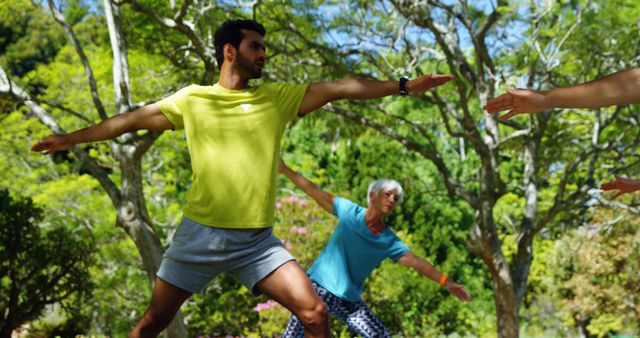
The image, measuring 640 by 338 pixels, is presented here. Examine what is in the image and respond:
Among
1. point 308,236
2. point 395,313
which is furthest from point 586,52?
point 395,313

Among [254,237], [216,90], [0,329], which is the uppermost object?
[216,90]

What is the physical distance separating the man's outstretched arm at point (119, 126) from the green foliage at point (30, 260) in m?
6.97

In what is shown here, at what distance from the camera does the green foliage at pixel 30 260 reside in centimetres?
1016

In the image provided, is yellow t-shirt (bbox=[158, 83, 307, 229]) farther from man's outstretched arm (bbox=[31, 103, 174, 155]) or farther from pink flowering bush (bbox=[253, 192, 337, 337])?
pink flowering bush (bbox=[253, 192, 337, 337])

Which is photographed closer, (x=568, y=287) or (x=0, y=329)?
(x=0, y=329)

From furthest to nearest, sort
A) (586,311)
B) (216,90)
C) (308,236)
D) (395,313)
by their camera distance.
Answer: (586,311)
(395,313)
(308,236)
(216,90)

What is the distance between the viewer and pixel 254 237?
3.34 metres

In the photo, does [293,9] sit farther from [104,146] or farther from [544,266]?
[544,266]

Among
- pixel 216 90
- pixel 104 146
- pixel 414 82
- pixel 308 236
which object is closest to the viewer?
pixel 414 82

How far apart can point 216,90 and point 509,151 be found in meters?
11.2

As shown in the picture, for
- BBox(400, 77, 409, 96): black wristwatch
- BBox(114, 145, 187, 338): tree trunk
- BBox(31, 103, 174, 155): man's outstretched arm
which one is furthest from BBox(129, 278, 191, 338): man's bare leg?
BBox(114, 145, 187, 338): tree trunk

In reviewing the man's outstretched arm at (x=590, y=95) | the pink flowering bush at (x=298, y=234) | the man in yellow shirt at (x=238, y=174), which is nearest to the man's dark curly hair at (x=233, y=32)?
the man in yellow shirt at (x=238, y=174)

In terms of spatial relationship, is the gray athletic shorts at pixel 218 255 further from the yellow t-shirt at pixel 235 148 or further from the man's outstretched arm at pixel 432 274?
the man's outstretched arm at pixel 432 274

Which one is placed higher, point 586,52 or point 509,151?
point 586,52
